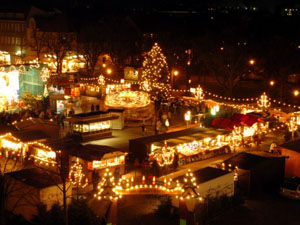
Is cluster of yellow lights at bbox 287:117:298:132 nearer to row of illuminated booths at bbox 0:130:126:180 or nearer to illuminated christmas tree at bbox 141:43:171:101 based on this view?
illuminated christmas tree at bbox 141:43:171:101

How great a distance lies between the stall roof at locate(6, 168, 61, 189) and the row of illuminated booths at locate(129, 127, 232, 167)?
5130 millimetres

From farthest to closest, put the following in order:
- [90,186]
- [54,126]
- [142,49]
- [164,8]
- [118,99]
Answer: [164,8], [142,49], [118,99], [54,126], [90,186]

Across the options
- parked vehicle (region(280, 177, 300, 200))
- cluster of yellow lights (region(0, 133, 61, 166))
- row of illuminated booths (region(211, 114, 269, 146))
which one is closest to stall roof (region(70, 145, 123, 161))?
cluster of yellow lights (region(0, 133, 61, 166))

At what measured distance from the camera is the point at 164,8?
66.6m

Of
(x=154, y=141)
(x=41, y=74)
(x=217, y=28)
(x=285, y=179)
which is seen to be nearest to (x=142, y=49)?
(x=217, y=28)

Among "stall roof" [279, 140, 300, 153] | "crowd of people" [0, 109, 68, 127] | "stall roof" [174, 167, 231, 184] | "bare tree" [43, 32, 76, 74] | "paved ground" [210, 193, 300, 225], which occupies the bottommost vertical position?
"paved ground" [210, 193, 300, 225]

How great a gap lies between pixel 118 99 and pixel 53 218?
53.1ft

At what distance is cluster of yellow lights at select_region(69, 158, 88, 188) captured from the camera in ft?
56.3

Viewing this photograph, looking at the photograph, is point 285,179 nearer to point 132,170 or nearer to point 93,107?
point 132,170

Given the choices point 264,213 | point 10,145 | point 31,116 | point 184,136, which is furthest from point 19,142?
point 264,213

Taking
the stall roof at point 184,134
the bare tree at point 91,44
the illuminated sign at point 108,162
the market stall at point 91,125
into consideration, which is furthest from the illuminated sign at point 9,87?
the illuminated sign at point 108,162

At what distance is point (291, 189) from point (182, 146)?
17.4ft

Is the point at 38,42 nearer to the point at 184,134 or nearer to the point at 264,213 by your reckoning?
the point at 184,134

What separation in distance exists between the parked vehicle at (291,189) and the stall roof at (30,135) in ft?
33.5
